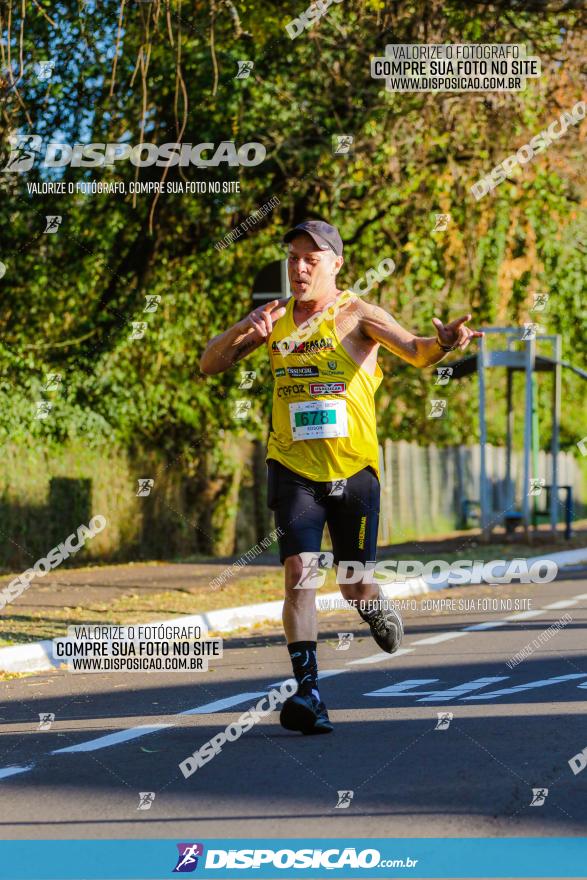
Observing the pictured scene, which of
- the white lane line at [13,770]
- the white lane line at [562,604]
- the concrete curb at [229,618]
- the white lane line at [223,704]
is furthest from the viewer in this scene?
the white lane line at [562,604]

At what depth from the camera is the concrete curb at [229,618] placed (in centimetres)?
1109

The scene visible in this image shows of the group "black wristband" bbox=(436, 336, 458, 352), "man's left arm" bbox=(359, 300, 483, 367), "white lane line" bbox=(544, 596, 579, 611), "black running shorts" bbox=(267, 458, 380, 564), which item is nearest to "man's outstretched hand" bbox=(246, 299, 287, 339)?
"man's left arm" bbox=(359, 300, 483, 367)

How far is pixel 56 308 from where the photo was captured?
20219mm

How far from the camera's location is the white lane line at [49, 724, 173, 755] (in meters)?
7.20

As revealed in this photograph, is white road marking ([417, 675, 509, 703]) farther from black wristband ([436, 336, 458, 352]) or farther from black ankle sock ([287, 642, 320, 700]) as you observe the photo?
black wristband ([436, 336, 458, 352])

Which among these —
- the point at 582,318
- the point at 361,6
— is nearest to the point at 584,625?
the point at 361,6

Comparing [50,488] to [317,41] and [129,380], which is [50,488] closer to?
[129,380]

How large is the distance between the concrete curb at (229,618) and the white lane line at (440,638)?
0.79m

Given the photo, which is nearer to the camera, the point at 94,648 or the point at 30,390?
the point at 94,648

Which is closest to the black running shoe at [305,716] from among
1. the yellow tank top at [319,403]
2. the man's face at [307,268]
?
the yellow tank top at [319,403]

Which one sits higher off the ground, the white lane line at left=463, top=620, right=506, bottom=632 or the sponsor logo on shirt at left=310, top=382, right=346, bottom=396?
the sponsor logo on shirt at left=310, top=382, right=346, bottom=396

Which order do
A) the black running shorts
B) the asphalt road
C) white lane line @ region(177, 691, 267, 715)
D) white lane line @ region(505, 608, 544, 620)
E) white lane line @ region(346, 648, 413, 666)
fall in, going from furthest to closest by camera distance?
1. white lane line @ region(505, 608, 544, 620)
2. white lane line @ region(346, 648, 413, 666)
3. white lane line @ region(177, 691, 267, 715)
4. the black running shorts
5. the asphalt road

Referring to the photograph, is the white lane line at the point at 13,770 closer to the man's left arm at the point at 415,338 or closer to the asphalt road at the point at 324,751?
the asphalt road at the point at 324,751

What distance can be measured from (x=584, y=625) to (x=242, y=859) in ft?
25.7
